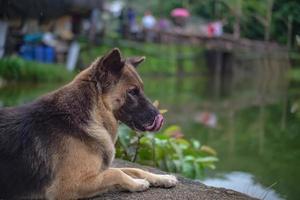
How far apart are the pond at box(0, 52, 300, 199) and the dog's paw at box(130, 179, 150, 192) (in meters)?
2.11

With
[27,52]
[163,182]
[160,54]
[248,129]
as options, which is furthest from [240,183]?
[160,54]

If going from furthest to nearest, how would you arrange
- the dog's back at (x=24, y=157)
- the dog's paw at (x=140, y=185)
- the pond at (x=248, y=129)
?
1. the pond at (x=248, y=129)
2. the dog's paw at (x=140, y=185)
3. the dog's back at (x=24, y=157)

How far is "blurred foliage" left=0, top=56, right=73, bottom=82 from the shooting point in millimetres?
21828

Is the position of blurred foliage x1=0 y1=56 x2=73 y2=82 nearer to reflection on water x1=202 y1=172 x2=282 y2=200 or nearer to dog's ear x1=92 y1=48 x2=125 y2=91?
reflection on water x1=202 y1=172 x2=282 y2=200

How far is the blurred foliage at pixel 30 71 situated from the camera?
21.8 m

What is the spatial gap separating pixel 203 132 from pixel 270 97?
7944 mm

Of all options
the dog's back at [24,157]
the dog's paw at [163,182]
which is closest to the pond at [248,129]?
the dog's paw at [163,182]

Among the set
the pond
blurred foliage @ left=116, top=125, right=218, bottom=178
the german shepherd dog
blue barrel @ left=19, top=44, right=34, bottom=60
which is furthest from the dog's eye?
blue barrel @ left=19, top=44, right=34, bottom=60

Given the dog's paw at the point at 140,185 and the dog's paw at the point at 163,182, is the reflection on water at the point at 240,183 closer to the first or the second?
the dog's paw at the point at 163,182

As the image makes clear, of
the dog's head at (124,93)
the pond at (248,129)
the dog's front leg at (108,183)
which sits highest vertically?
the dog's head at (124,93)

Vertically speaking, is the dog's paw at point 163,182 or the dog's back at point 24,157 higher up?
the dog's back at point 24,157

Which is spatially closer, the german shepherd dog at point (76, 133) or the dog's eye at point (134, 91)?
the german shepherd dog at point (76, 133)

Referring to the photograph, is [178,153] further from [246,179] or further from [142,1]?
[142,1]

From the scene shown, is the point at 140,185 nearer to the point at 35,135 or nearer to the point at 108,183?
the point at 108,183
